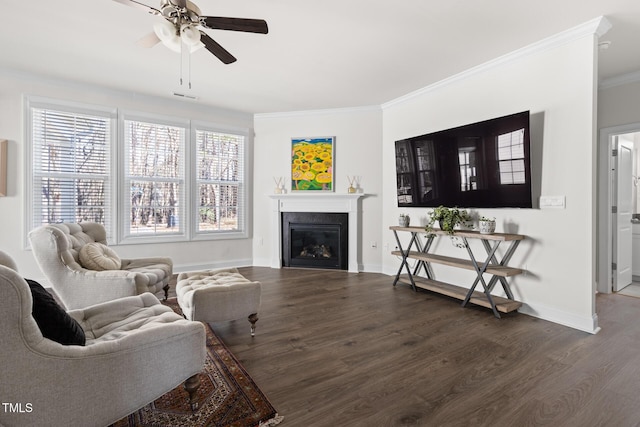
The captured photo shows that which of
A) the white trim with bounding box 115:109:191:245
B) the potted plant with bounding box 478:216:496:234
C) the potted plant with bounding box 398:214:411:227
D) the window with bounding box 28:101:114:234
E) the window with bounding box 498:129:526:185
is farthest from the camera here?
the white trim with bounding box 115:109:191:245

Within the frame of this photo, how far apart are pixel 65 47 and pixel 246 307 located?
3317mm

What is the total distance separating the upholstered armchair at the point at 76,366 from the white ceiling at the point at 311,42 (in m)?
2.39

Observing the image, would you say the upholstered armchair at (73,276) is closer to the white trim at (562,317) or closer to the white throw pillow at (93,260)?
the white throw pillow at (93,260)

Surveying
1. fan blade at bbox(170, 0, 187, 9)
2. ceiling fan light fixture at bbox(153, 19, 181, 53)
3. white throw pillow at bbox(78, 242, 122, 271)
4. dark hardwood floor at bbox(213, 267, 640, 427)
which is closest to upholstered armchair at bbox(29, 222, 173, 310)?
white throw pillow at bbox(78, 242, 122, 271)

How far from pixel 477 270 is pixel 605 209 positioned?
84.9 inches

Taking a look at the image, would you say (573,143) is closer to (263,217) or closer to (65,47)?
(263,217)

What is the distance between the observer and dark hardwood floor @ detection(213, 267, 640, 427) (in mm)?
1687

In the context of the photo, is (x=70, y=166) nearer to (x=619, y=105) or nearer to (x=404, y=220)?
(x=404, y=220)

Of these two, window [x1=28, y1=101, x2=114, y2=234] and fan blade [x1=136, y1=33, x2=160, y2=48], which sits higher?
fan blade [x1=136, y1=33, x2=160, y2=48]

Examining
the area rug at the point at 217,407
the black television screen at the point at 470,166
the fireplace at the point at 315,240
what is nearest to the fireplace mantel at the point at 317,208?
the fireplace at the point at 315,240

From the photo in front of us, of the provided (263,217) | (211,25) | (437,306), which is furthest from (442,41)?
(263,217)

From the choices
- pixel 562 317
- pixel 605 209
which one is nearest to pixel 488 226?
pixel 562 317

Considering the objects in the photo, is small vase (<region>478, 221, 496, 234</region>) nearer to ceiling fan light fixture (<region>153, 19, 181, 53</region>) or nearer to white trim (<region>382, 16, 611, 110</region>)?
white trim (<region>382, 16, 611, 110</region>)

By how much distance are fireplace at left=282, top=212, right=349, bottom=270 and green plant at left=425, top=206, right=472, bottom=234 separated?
175 cm
